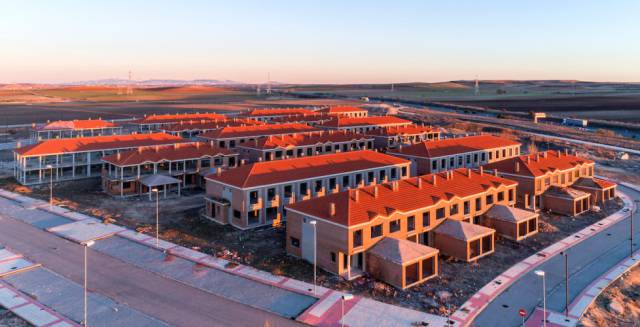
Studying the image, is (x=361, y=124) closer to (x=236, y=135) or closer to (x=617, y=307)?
(x=236, y=135)

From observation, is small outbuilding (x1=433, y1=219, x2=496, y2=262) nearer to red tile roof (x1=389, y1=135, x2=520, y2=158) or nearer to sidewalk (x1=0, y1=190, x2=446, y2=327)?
sidewalk (x1=0, y1=190, x2=446, y2=327)

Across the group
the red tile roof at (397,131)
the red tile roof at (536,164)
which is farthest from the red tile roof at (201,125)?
the red tile roof at (536,164)

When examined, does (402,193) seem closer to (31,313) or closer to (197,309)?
(197,309)

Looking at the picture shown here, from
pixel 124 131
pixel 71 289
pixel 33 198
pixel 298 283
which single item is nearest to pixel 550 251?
pixel 298 283

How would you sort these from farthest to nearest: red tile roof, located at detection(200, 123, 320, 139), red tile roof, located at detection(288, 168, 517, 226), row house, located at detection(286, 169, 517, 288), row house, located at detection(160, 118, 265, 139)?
1. row house, located at detection(160, 118, 265, 139)
2. red tile roof, located at detection(200, 123, 320, 139)
3. red tile roof, located at detection(288, 168, 517, 226)
4. row house, located at detection(286, 169, 517, 288)

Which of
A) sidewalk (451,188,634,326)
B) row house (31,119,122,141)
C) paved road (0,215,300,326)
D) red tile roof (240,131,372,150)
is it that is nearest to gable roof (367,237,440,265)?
sidewalk (451,188,634,326)

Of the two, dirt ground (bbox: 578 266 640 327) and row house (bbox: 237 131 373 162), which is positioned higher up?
row house (bbox: 237 131 373 162)

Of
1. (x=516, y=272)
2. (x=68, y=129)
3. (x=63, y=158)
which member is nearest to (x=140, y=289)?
(x=516, y=272)
